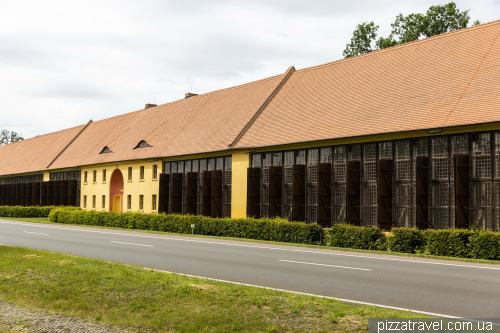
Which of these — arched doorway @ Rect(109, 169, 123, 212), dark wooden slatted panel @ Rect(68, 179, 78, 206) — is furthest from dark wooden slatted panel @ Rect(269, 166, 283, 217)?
dark wooden slatted panel @ Rect(68, 179, 78, 206)

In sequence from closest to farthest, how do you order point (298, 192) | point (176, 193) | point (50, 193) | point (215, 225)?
point (215, 225) < point (298, 192) < point (176, 193) < point (50, 193)

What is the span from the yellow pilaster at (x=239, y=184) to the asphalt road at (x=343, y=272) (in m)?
13.0

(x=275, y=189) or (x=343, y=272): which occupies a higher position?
(x=275, y=189)

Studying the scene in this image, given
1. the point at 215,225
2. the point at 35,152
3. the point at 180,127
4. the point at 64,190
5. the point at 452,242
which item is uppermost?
the point at 180,127

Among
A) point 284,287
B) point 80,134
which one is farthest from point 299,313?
point 80,134

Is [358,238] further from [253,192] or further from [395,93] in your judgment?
[253,192]

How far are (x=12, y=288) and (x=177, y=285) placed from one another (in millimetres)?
3532

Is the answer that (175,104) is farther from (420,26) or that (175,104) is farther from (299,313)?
(299,313)

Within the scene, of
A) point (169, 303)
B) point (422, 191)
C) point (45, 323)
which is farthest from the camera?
point (422, 191)

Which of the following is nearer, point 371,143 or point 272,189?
point 371,143

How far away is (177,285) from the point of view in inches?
380

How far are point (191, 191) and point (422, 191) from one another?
738 inches

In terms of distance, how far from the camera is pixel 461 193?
2120 centimetres

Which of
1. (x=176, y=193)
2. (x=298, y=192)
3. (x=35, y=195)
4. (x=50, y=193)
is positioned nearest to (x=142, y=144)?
(x=176, y=193)
